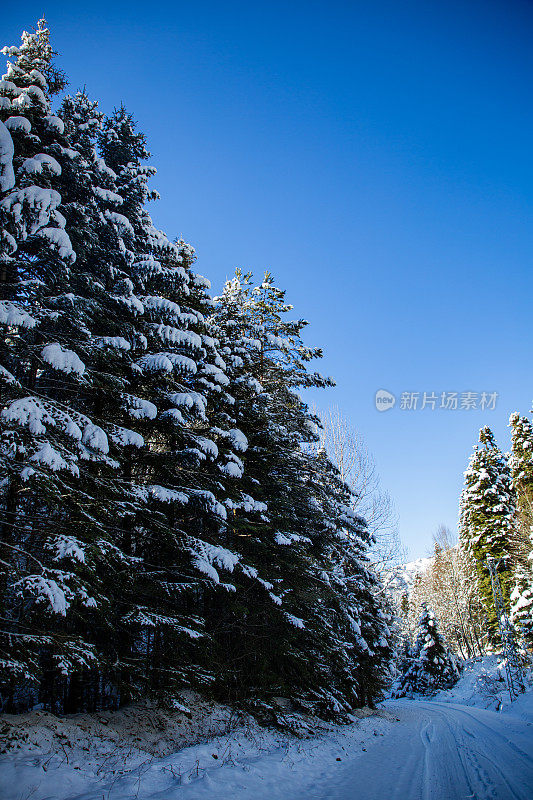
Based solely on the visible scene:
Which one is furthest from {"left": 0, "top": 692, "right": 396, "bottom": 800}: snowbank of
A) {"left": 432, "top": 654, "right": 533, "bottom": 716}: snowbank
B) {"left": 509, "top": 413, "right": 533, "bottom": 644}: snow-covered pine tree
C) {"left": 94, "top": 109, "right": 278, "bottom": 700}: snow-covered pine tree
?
{"left": 509, "top": 413, "right": 533, "bottom": 644}: snow-covered pine tree

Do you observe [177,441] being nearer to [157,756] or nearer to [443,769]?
[157,756]

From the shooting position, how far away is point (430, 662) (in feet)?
96.1

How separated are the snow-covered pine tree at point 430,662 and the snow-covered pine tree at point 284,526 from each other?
17952 mm

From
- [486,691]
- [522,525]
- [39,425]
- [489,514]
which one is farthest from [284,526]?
[489,514]

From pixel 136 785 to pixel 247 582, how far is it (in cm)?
577

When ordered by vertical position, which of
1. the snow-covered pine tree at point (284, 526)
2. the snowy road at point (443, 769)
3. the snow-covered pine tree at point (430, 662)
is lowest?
the snow-covered pine tree at point (430, 662)

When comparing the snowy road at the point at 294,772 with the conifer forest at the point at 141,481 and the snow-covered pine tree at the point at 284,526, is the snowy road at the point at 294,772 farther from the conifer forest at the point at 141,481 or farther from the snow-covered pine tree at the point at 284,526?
the snow-covered pine tree at the point at 284,526

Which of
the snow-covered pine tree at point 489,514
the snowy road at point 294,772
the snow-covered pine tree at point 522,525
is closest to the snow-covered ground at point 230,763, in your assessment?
the snowy road at point 294,772

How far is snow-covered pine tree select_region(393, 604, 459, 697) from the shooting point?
28.9 meters

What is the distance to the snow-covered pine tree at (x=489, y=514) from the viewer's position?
27.3 metres

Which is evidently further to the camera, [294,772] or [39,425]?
[294,772]

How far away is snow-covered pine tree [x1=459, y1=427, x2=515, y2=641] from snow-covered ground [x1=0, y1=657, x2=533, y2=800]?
20.2m

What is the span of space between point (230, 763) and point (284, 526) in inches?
228

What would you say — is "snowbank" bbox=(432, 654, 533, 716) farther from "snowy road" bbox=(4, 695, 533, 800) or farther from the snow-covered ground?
the snow-covered ground
